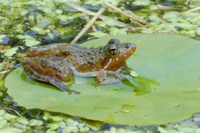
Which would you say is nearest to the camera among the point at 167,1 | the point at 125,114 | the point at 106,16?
the point at 125,114

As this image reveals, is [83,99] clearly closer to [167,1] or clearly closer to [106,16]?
[106,16]

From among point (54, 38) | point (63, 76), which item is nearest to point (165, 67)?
point (63, 76)

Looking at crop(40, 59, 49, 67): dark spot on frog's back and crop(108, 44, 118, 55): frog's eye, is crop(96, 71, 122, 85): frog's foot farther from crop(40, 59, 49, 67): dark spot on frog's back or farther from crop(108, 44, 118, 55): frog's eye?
crop(40, 59, 49, 67): dark spot on frog's back

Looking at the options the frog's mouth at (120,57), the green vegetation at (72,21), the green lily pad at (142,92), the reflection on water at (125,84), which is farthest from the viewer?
the green vegetation at (72,21)

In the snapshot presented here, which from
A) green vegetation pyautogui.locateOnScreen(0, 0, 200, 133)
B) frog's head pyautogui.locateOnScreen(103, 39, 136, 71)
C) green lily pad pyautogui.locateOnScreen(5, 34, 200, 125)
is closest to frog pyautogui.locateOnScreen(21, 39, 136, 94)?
frog's head pyautogui.locateOnScreen(103, 39, 136, 71)

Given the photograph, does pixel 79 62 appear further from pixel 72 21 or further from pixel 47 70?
pixel 72 21

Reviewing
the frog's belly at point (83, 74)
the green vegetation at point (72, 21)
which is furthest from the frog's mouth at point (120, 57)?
the green vegetation at point (72, 21)

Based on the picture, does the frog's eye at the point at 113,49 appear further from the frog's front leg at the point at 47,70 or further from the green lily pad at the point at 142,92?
the frog's front leg at the point at 47,70

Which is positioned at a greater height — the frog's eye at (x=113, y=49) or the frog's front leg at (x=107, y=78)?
the frog's eye at (x=113, y=49)
